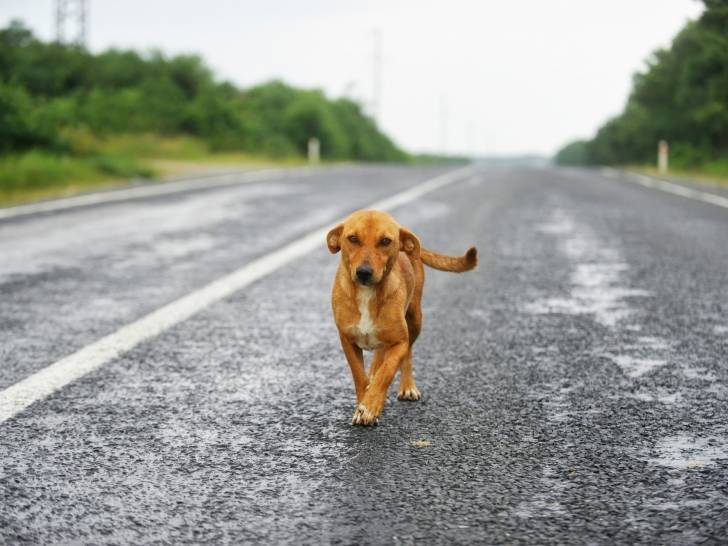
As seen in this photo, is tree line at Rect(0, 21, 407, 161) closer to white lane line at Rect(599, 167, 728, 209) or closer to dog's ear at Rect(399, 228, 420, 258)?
white lane line at Rect(599, 167, 728, 209)

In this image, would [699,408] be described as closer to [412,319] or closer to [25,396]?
[412,319]

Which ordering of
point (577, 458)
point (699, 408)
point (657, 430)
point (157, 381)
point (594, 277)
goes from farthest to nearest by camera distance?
1. point (594, 277)
2. point (157, 381)
3. point (699, 408)
4. point (657, 430)
5. point (577, 458)

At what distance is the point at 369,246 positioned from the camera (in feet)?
12.2

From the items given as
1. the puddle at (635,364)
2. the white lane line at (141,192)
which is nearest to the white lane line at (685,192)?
the white lane line at (141,192)

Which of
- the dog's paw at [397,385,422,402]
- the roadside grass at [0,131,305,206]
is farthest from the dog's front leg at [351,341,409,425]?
the roadside grass at [0,131,305,206]

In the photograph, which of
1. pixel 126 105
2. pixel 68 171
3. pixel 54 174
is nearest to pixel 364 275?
pixel 54 174

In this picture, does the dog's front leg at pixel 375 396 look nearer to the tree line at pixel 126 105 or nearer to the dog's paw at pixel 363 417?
the dog's paw at pixel 363 417

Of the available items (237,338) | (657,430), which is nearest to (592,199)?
(237,338)

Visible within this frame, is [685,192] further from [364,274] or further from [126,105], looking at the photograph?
[126,105]

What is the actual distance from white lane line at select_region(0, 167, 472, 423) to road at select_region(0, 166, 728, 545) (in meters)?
0.05

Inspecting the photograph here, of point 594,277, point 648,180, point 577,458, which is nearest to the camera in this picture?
point 577,458

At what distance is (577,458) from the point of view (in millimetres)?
3322

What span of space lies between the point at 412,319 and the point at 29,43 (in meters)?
38.1

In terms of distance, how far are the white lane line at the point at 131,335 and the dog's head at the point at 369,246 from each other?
145 centimetres
